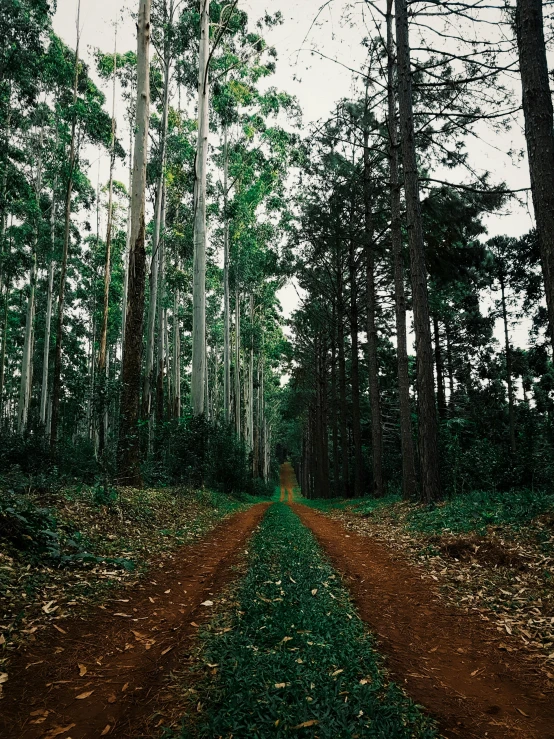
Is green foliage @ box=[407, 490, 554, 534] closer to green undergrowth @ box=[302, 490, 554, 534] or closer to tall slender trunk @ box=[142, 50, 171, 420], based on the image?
green undergrowth @ box=[302, 490, 554, 534]

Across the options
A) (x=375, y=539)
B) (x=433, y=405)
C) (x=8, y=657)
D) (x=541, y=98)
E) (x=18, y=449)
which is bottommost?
(x=375, y=539)

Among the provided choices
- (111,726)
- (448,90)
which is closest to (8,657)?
(111,726)

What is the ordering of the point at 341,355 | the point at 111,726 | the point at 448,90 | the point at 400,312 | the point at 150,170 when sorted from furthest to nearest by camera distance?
1. the point at 150,170
2. the point at 341,355
3. the point at 400,312
4. the point at 448,90
5. the point at 111,726

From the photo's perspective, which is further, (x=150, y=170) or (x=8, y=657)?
(x=150, y=170)

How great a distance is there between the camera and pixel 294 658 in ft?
8.64

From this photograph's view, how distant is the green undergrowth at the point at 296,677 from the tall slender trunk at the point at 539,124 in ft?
15.1

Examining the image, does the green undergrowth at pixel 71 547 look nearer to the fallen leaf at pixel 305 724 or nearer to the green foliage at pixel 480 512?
the fallen leaf at pixel 305 724

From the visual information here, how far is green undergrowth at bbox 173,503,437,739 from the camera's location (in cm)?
200

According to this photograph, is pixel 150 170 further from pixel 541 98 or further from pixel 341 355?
pixel 541 98

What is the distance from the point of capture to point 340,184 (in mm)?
14227

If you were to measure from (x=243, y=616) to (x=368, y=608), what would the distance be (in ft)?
3.93

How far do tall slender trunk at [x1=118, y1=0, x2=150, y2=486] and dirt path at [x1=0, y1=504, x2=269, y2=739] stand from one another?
217 inches

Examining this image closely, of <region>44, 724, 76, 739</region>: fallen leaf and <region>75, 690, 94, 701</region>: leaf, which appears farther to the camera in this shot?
<region>75, 690, 94, 701</region>: leaf

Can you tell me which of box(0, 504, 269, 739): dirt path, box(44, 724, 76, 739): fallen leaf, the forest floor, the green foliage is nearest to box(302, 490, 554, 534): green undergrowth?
the green foliage
